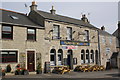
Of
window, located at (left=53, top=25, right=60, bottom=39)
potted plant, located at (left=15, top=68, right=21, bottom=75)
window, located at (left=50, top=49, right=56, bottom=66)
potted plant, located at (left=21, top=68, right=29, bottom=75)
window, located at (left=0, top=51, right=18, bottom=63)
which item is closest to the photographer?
window, located at (left=0, top=51, right=18, bottom=63)

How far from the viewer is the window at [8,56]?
15219mm

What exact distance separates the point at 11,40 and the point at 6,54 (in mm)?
1533

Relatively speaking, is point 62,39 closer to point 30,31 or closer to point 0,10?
point 30,31

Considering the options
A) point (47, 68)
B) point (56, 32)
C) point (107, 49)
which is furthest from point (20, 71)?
point (107, 49)

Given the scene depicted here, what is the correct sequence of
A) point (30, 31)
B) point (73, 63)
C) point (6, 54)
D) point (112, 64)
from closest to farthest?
1. point (6, 54)
2. point (30, 31)
3. point (73, 63)
4. point (112, 64)

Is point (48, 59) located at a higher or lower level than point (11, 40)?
lower

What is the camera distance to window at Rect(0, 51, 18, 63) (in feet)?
49.9

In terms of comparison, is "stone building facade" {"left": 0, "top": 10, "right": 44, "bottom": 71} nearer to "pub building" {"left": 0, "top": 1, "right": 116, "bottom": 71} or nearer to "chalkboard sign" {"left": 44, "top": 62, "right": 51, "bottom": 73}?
"pub building" {"left": 0, "top": 1, "right": 116, "bottom": 71}

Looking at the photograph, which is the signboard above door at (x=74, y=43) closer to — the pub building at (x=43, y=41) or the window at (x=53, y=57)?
the pub building at (x=43, y=41)

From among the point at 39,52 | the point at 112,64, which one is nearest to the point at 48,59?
the point at 39,52

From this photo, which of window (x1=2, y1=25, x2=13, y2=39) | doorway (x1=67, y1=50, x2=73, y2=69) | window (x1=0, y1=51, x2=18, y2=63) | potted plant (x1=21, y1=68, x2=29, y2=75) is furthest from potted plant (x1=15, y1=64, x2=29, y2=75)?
doorway (x1=67, y1=50, x2=73, y2=69)

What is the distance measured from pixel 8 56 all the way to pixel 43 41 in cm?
465

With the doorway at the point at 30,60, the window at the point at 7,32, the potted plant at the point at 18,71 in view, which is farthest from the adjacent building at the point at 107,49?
the window at the point at 7,32

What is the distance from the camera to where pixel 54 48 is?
19562 mm
